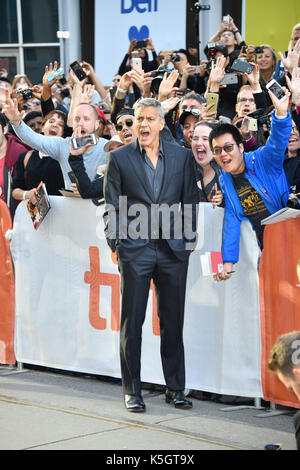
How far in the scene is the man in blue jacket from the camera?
646cm

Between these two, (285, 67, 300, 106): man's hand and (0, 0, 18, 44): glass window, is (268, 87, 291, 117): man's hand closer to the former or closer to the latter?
(285, 67, 300, 106): man's hand

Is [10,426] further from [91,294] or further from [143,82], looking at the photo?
[143,82]

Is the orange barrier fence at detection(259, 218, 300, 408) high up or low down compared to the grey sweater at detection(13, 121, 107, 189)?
down

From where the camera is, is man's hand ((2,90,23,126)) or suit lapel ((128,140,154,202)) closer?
suit lapel ((128,140,154,202))

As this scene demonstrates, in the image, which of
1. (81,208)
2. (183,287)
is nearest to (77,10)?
(81,208)

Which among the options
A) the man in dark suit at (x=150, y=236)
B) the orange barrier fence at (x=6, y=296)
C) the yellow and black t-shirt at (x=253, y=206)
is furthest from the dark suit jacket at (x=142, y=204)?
the orange barrier fence at (x=6, y=296)

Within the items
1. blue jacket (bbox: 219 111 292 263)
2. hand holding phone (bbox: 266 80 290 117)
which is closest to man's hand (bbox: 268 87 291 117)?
hand holding phone (bbox: 266 80 290 117)

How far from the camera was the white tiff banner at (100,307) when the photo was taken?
6578 mm

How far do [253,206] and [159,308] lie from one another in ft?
3.41

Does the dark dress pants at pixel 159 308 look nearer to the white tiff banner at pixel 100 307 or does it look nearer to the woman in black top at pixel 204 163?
the white tiff banner at pixel 100 307

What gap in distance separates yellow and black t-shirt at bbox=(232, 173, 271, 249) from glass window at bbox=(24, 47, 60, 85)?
1330 cm

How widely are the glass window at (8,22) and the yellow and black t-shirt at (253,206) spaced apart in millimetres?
14098

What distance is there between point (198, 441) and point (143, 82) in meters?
4.31

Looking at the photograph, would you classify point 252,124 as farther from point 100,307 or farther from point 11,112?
point 11,112
